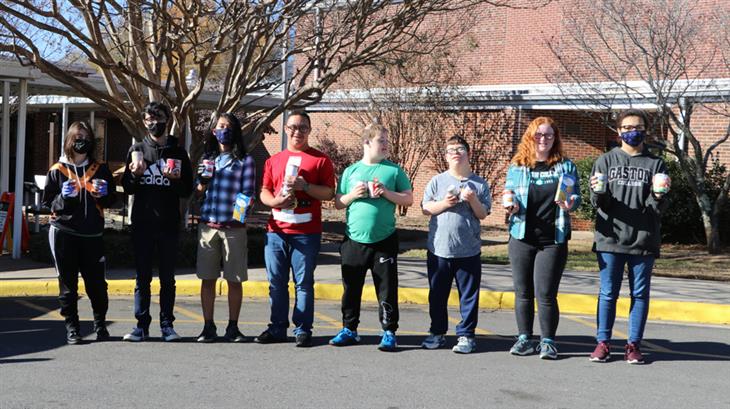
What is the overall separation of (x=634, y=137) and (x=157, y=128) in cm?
382

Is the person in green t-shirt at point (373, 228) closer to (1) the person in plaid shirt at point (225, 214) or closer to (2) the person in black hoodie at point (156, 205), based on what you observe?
(1) the person in plaid shirt at point (225, 214)

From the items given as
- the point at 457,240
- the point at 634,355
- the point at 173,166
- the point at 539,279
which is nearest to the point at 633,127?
the point at 539,279

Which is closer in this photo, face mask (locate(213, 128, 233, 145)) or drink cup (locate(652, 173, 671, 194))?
drink cup (locate(652, 173, 671, 194))

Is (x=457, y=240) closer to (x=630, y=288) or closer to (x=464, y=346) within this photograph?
(x=464, y=346)

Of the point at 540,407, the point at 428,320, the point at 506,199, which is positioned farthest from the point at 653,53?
the point at 540,407

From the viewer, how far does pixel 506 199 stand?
22.3ft

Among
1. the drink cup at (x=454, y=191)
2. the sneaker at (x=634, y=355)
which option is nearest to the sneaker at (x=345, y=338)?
the drink cup at (x=454, y=191)

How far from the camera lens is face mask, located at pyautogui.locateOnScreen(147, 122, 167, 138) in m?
7.19

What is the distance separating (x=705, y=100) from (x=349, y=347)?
45.8ft

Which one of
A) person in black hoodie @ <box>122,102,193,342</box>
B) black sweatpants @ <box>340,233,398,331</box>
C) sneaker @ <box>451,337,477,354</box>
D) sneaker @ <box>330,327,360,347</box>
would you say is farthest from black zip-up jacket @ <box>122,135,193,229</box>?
sneaker @ <box>451,337,477,354</box>

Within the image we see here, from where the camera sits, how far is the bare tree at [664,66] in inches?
632

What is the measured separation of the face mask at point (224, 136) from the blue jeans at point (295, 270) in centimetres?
85

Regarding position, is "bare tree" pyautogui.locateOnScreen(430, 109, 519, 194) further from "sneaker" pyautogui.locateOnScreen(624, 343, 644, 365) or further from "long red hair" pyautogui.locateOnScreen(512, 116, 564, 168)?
"sneaker" pyautogui.locateOnScreen(624, 343, 644, 365)

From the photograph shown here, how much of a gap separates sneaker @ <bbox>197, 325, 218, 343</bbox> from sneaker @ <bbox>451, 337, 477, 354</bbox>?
2.02 m
